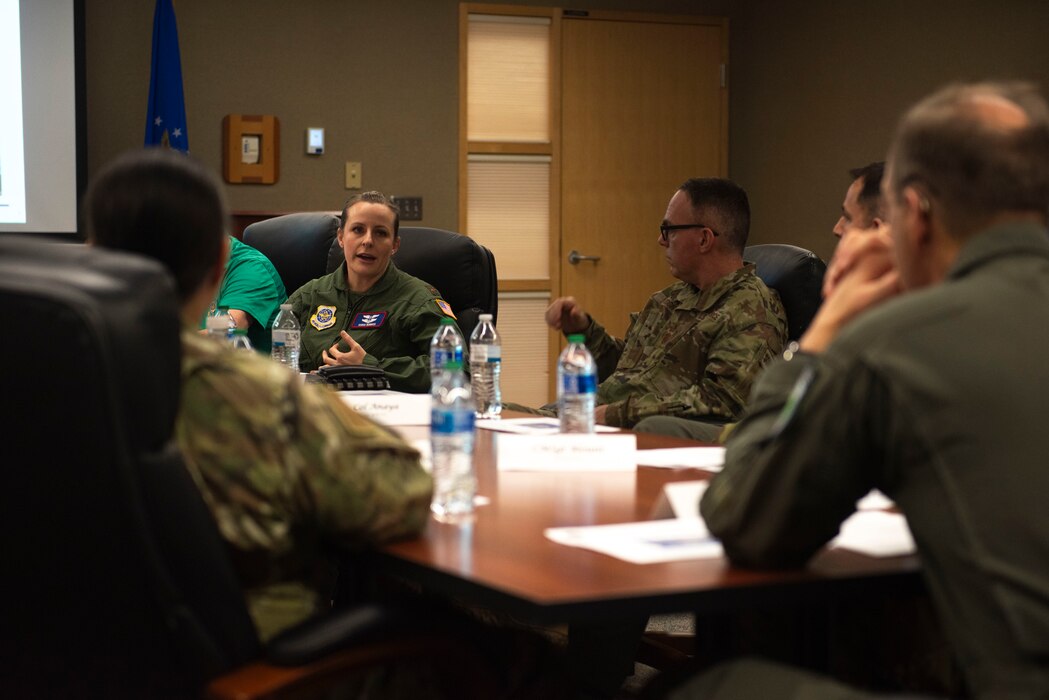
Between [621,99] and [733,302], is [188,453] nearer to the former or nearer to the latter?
[733,302]

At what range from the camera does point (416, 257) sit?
418cm

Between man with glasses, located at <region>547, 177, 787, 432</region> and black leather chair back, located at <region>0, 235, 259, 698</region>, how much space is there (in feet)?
6.61

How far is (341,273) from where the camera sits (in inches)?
161

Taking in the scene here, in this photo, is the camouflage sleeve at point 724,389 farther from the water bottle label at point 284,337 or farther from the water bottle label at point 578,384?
the water bottle label at point 284,337

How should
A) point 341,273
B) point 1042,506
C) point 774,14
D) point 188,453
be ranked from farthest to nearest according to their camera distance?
point 774,14, point 341,273, point 188,453, point 1042,506

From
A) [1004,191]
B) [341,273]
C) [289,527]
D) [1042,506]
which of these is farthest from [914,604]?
[341,273]

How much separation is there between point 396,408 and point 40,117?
3.89m

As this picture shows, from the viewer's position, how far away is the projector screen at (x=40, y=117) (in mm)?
5754

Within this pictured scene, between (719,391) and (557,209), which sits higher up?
(557,209)

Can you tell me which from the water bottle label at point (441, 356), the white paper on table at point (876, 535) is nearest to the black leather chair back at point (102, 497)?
the white paper on table at point (876, 535)

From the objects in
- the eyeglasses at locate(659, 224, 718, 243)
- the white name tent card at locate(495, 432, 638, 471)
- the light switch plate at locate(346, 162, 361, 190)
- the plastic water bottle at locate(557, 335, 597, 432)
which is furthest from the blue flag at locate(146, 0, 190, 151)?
the white name tent card at locate(495, 432, 638, 471)

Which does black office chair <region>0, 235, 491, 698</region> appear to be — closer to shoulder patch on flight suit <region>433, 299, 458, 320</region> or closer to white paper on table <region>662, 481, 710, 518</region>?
white paper on table <region>662, 481, 710, 518</region>

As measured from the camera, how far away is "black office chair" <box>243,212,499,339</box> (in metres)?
4.10

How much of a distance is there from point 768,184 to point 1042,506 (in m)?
5.97
